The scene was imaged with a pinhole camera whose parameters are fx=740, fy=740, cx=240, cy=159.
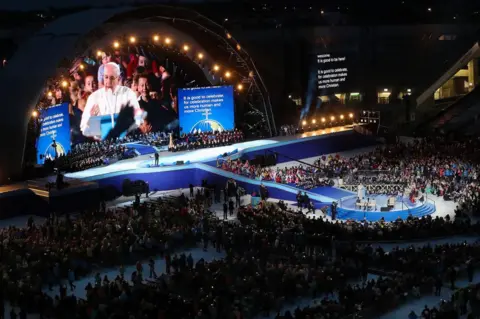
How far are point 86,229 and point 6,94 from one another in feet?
35.7

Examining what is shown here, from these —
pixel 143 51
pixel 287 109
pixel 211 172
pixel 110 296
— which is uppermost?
pixel 143 51

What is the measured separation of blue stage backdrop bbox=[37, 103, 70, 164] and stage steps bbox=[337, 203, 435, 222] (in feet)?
48.1

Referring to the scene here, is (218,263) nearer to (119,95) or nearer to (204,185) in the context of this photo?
(204,185)

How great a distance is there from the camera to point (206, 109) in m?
44.6

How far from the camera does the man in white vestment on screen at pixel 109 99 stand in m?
39.9

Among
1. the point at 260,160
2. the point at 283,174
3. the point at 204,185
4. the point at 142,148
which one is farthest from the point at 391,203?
the point at 142,148

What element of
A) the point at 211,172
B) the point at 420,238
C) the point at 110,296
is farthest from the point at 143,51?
the point at 110,296

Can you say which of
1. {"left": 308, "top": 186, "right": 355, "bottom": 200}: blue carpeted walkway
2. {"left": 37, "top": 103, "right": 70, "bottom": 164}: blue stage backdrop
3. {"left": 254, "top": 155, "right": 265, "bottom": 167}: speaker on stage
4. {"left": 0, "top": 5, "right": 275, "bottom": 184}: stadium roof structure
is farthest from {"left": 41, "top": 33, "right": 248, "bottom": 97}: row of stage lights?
{"left": 308, "top": 186, "right": 355, "bottom": 200}: blue carpeted walkway

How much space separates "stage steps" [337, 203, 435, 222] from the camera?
30.6m

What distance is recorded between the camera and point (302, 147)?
144 ft

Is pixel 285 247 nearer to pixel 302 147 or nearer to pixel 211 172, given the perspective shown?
pixel 211 172

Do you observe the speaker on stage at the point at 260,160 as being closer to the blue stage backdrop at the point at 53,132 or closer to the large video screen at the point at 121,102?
the large video screen at the point at 121,102

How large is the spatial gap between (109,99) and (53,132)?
A: 5176mm

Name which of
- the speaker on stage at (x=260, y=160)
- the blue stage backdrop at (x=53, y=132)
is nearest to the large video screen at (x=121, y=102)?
the blue stage backdrop at (x=53, y=132)
